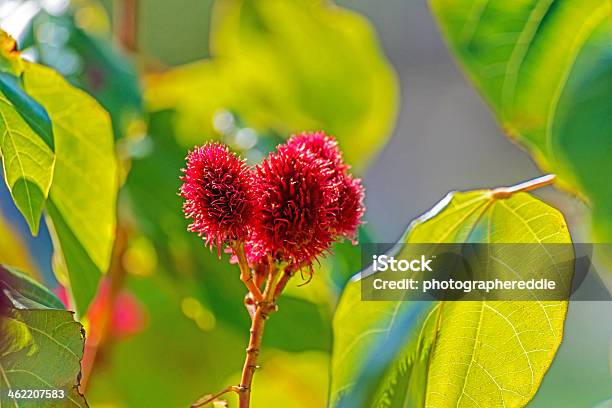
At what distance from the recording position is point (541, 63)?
0.45 metres

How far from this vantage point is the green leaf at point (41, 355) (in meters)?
0.35

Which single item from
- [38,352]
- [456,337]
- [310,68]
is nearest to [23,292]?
[38,352]

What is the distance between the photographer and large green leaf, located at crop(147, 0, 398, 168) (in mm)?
755

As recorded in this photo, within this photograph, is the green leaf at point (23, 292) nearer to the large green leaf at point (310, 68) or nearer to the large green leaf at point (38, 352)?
the large green leaf at point (38, 352)

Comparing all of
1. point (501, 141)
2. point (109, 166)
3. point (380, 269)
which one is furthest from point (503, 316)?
point (501, 141)

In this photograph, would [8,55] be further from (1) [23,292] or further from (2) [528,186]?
(2) [528,186]

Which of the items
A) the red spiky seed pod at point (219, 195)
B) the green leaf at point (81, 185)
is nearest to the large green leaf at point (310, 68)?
the green leaf at point (81, 185)

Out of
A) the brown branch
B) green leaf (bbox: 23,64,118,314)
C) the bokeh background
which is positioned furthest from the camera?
the bokeh background

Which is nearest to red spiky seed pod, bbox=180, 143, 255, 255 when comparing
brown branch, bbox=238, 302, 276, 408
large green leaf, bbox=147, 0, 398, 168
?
brown branch, bbox=238, 302, 276, 408

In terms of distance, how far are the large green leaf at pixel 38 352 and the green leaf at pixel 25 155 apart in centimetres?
4

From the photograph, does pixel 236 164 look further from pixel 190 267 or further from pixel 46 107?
pixel 190 267

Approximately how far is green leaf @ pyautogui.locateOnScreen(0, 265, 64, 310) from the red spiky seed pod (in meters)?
0.08

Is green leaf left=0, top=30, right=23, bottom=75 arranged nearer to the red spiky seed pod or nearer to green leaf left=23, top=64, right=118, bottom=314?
green leaf left=23, top=64, right=118, bottom=314

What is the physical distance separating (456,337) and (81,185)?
0.21 m
